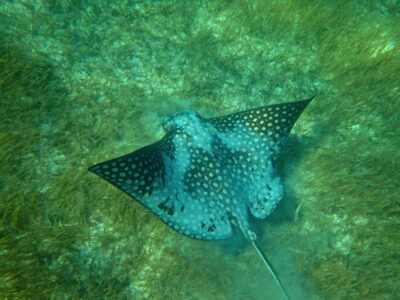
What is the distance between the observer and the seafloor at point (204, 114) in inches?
142

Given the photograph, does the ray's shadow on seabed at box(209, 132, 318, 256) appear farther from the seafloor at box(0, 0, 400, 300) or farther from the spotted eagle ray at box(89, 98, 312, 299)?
the spotted eagle ray at box(89, 98, 312, 299)

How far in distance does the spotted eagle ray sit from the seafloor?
2.83 feet

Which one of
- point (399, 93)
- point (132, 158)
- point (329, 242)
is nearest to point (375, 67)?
point (399, 93)

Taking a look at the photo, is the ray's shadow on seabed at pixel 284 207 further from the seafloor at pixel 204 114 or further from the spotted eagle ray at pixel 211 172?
the spotted eagle ray at pixel 211 172

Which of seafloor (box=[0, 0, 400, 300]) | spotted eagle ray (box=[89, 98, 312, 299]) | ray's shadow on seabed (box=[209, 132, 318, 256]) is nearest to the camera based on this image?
spotted eagle ray (box=[89, 98, 312, 299])

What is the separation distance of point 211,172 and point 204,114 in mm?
2026

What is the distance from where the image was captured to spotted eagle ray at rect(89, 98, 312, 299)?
3127 millimetres

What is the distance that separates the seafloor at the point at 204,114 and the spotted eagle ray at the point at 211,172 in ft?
2.83

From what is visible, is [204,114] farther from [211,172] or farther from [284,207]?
[284,207]

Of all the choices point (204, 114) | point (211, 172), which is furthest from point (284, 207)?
point (204, 114)

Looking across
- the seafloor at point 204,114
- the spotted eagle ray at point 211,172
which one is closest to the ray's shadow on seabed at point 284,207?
the seafloor at point 204,114

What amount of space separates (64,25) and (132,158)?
14.8 feet

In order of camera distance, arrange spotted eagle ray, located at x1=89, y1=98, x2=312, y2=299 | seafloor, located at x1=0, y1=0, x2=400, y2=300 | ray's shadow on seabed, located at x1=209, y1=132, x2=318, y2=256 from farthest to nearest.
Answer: ray's shadow on seabed, located at x1=209, y1=132, x2=318, y2=256 < seafloor, located at x1=0, y1=0, x2=400, y2=300 < spotted eagle ray, located at x1=89, y1=98, x2=312, y2=299

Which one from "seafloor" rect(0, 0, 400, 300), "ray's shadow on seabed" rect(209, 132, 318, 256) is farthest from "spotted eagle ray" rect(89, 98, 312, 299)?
"seafloor" rect(0, 0, 400, 300)
